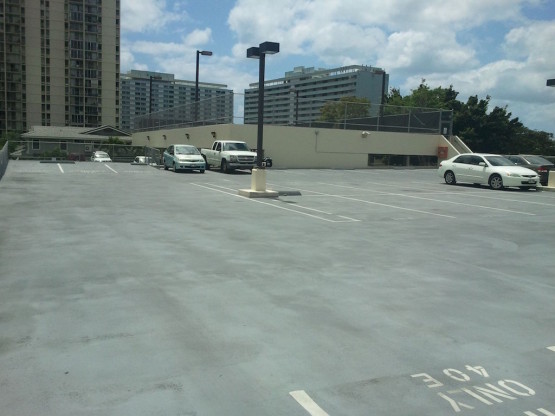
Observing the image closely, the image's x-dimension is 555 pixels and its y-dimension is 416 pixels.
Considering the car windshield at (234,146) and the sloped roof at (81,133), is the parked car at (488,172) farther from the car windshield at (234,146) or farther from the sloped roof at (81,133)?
the sloped roof at (81,133)

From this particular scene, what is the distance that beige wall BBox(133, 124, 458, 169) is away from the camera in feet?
115

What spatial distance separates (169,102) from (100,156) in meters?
118

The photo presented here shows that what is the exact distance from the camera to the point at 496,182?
75.2ft

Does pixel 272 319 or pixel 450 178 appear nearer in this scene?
pixel 272 319

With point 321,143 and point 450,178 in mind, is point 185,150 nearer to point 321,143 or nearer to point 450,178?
point 321,143

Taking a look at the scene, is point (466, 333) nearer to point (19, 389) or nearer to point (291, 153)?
point (19, 389)

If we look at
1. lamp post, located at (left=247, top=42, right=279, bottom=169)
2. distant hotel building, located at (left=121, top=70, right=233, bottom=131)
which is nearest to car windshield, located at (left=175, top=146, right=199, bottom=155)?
distant hotel building, located at (left=121, top=70, right=233, bottom=131)

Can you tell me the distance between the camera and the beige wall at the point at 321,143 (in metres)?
35.2

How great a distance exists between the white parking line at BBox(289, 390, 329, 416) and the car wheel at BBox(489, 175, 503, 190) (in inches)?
844

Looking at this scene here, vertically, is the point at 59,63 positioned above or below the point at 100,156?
above

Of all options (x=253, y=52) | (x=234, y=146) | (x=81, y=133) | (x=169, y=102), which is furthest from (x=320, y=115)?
(x=169, y=102)

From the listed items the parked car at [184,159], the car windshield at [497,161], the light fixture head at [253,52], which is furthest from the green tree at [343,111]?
the light fixture head at [253,52]

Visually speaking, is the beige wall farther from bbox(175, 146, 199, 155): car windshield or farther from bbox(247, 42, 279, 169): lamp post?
bbox(247, 42, 279, 169): lamp post

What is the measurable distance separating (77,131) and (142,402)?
8379 cm
